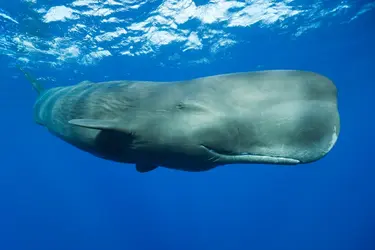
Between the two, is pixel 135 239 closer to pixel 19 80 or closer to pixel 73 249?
pixel 73 249

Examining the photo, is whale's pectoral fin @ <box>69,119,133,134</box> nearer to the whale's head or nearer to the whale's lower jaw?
the whale's lower jaw

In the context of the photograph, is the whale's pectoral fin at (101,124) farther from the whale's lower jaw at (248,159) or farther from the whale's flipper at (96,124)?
the whale's lower jaw at (248,159)

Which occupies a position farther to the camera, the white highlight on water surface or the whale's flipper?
the white highlight on water surface

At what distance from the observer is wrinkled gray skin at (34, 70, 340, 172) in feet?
6.70

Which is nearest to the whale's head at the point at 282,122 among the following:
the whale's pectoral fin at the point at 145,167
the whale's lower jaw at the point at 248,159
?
the whale's lower jaw at the point at 248,159

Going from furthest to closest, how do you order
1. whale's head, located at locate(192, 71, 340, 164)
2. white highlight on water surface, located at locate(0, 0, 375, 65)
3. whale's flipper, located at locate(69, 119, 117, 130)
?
1. white highlight on water surface, located at locate(0, 0, 375, 65)
2. whale's flipper, located at locate(69, 119, 117, 130)
3. whale's head, located at locate(192, 71, 340, 164)

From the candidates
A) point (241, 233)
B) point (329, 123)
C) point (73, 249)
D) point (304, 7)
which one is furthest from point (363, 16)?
point (73, 249)

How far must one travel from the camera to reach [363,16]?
18797 mm

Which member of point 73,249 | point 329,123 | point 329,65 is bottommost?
point 73,249

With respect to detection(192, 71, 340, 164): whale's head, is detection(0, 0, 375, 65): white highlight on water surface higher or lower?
higher

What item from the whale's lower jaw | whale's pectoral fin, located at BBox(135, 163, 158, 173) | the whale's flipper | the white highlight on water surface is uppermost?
the white highlight on water surface

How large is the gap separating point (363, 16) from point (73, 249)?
1947 inches

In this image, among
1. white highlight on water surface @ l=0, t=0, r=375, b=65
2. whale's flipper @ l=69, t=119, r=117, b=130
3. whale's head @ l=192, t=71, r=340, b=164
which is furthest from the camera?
white highlight on water surface @ l=0, t=0, r=375, b=65

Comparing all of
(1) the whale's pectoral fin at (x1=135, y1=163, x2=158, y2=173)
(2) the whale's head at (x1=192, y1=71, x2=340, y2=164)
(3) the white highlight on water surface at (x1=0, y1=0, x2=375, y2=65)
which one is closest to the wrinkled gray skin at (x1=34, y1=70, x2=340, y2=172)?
(2) the whale's head at (x1=192, y1=71, x2=340, y2=164)
